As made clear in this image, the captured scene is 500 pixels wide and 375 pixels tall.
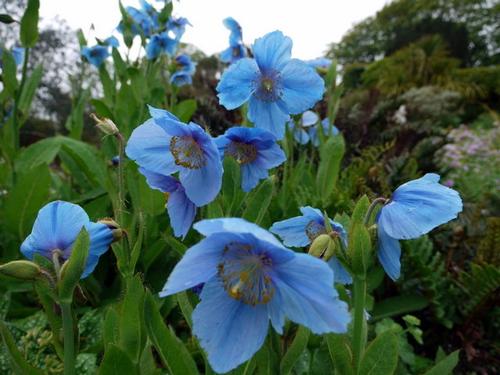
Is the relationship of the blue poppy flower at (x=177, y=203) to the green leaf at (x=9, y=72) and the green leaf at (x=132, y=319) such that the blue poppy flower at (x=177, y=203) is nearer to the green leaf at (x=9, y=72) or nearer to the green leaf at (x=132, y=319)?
the green leaf at (x=132, y=319)

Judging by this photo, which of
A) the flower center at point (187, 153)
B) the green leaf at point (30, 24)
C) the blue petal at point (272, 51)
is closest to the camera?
the flower center at point (187, 153)

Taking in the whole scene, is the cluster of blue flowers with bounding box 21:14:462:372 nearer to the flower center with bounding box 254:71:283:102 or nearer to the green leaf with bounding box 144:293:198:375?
the flower center with bounding box 254:71:283:102

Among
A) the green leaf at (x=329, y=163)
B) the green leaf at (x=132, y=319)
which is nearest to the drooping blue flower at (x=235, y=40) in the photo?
the green leaf at (x=329, y=163)

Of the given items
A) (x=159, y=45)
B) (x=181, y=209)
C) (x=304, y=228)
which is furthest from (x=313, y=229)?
(x=159, y=45)

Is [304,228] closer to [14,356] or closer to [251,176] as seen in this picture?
[251,176]

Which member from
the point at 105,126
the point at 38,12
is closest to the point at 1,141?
the point at 38,12

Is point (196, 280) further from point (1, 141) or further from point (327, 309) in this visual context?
point (1, 141)
